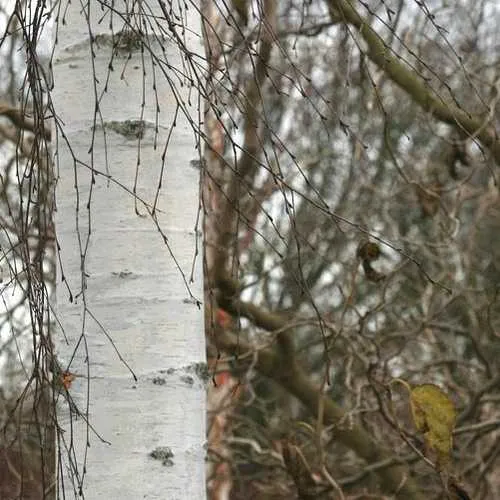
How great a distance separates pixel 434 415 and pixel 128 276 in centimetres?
109

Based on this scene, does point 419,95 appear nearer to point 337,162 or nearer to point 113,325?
point 113,325

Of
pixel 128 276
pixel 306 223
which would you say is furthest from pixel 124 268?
pixel 306 223

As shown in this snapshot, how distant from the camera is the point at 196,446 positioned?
1.67 meters

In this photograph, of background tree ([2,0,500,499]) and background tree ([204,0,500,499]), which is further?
background tree ([204,0,500,499])

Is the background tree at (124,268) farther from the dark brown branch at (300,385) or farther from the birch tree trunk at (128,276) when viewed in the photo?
the dark brown branch at (300,385)

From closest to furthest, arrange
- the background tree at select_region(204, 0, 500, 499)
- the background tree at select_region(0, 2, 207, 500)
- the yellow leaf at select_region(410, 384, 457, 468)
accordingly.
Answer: the background tree at select_region(0, 2, 207, 500) → the yellow leaf at select_region(410, 384, 457, 468) → the background tree at select_region(204, 0, 500, 499)

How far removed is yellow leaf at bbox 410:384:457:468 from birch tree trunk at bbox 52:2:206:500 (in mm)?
909

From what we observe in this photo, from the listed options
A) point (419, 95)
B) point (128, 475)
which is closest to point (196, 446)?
point (128, 475)

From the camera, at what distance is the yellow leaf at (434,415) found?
2.47m

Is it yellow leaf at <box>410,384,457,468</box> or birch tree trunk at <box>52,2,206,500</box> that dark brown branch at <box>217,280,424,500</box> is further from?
birch tree trunk at <box>52,2,206,500</box>

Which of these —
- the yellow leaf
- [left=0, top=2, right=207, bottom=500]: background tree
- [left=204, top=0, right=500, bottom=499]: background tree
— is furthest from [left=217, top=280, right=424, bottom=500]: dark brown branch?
[left=0, top=2, right=207, bottom=500]: background tree

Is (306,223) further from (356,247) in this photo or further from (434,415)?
(434,415)

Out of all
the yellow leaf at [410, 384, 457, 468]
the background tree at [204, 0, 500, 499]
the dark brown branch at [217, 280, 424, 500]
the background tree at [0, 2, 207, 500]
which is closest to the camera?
the background tree at [0, 2, 207, 500]

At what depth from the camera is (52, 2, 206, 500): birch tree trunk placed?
1.61 meters
